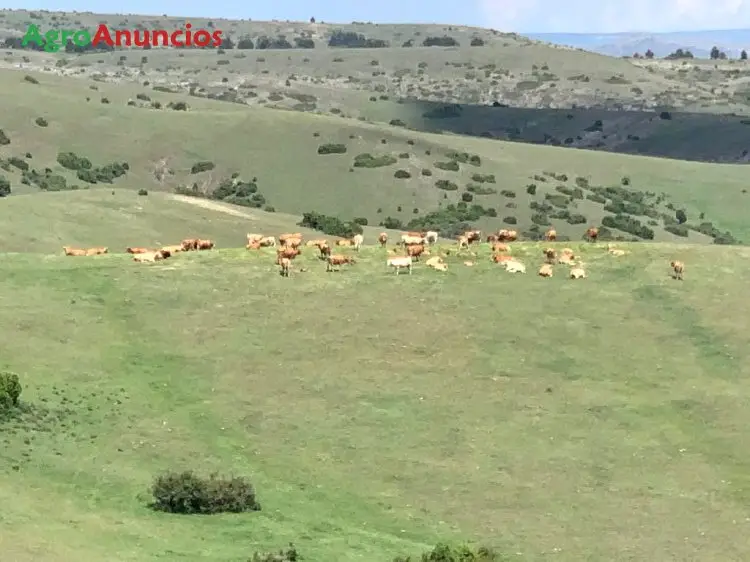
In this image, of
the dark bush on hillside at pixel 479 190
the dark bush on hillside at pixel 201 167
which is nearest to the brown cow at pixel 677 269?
the dark bush on hillside at pixel 479 190

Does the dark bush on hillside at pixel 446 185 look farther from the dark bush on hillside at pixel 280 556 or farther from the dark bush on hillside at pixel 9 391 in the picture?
the dark bush on hillside at pixel 280 556

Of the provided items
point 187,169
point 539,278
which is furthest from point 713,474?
point 187,169

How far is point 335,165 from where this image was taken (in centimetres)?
10594

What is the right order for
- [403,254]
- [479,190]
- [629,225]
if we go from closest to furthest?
[403,254] → [629,225] → [479,190]

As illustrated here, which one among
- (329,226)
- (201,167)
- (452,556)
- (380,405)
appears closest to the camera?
(452,556)

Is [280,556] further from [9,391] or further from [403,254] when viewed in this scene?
[403,254]

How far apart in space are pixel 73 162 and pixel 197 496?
8151cm

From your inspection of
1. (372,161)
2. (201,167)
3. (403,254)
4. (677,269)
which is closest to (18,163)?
(201,167)

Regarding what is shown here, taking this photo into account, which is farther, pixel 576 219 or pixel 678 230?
pixel 678 230

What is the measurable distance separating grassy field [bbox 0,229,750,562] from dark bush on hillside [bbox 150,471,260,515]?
47 cm

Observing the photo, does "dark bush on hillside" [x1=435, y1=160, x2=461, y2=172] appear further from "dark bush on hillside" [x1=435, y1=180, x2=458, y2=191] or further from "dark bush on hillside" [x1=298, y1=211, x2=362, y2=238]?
"dark bush on hillside" [x1=298, y1=211, x2=362, y2=238]

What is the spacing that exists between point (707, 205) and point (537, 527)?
91.7 meters

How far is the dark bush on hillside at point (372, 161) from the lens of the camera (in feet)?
342

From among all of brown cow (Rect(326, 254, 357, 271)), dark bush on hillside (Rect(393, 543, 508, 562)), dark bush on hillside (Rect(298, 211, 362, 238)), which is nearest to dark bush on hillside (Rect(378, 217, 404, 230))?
dark bush on hillside (Rect(298, 211, 362, 238))
